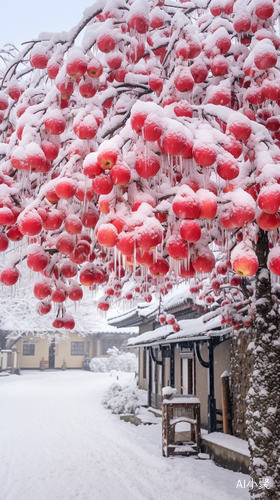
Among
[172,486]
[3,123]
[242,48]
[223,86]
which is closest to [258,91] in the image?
[223,86]

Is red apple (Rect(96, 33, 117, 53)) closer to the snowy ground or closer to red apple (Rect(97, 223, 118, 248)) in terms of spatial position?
red apple (Rect(97, 223, 118, 248))

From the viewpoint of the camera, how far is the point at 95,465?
325 inches

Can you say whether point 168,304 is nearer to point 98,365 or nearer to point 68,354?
point 98,365

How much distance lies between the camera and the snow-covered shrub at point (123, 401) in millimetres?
15122

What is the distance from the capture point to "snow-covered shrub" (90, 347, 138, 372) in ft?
122

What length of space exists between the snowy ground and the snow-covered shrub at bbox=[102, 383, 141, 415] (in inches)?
29.5

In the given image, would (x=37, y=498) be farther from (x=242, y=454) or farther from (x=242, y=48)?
(x=242, y=48)

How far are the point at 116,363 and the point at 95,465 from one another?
3008 centimetres

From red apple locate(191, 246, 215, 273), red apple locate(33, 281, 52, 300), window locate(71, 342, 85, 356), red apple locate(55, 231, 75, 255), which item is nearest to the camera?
red apple locate(191, 246, 215, 273)

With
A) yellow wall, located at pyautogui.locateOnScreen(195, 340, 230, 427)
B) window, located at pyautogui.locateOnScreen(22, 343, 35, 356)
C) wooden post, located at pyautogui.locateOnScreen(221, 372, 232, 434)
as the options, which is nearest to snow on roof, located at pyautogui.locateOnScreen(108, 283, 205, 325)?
yellow wall, located at pyautogui.locateOnScreen(195, 340, 230, 427)

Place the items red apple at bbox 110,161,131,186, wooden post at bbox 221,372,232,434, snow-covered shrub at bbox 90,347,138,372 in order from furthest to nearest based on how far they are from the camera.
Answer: snow-covered shrub at bbox 90,347,138,372 → wooden post at bbox 221,372,232,434 → red apple at bbox 110,161,131,186

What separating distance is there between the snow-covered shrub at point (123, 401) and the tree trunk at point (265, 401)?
11.7 meters

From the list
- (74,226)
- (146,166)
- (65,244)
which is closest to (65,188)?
(74,226)

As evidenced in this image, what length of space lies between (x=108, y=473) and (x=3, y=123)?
724 cm
